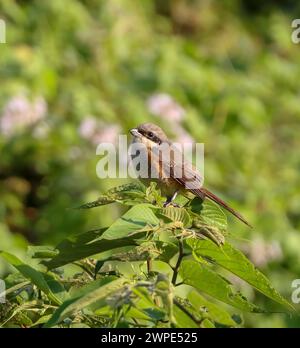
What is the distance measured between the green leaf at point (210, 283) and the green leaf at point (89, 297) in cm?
21

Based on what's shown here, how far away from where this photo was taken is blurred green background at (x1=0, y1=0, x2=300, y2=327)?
6.24m

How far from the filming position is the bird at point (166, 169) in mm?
3027

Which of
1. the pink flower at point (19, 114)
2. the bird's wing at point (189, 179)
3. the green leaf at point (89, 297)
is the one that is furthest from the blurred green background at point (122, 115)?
the green leaf at point (89, 297)

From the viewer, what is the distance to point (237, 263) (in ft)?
6.10

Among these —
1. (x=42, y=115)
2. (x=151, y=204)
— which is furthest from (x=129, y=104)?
(x=151, y=204)

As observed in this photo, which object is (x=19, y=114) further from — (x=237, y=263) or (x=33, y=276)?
(x=237, y=263)

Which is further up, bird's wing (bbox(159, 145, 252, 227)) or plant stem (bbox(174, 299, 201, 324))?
bird's wing (bbox(159, 145, 252, 227))

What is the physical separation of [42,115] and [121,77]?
4.39 feet

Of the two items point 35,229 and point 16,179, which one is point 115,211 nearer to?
point 35,229

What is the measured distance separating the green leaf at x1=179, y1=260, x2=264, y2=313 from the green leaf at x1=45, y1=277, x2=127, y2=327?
21cm

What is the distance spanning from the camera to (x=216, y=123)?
7.73 meters

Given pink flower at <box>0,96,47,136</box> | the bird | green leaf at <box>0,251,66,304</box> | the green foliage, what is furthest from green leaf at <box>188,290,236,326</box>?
pink flower at <box>0,96,47,136</box>

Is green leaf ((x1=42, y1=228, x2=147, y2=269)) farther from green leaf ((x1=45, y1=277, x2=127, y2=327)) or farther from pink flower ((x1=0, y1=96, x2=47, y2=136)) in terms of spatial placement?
pink flower ((x1=0, y1=96, x2=47, y2=136))

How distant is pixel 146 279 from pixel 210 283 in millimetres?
137
